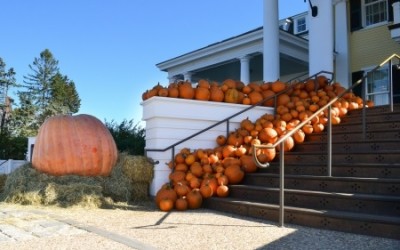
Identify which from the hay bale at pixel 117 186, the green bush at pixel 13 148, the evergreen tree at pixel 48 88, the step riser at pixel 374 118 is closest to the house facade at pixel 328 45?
the step riser at pixel 374 118

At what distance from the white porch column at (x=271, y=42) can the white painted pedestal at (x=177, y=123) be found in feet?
13.4

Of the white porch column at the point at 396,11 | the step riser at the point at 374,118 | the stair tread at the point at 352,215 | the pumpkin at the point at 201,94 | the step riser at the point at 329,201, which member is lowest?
the stair tread at the point at 352,215

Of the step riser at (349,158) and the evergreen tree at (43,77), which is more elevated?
the evergreen tree at (43,77)

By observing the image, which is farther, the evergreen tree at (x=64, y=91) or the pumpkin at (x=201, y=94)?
the evergreen tree at (x=64, y=91)

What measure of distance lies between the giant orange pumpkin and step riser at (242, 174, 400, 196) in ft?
7.81

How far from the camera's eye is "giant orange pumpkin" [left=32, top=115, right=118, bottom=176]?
6.49m

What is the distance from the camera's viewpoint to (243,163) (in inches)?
253

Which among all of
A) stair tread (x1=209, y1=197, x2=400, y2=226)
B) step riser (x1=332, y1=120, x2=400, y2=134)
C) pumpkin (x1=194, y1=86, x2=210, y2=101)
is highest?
pumpkin (x1=194, y1=86, x2=210, y2=101)

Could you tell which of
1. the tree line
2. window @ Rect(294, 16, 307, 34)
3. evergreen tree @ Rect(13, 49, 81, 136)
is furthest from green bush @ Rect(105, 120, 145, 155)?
evergreen tree @ Rect(13, 49, 81, 136)

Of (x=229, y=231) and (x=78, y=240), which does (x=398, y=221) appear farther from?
(x=78, y=240)

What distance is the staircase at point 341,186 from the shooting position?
4311 mm

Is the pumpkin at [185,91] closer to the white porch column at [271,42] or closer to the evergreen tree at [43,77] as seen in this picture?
the white porch column at [271,42]

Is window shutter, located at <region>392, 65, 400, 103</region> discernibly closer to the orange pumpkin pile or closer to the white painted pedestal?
the orange pumpkin pile

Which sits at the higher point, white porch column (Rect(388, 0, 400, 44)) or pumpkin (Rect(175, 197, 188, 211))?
white porch column (Rect(388, 0, 400, 44))
